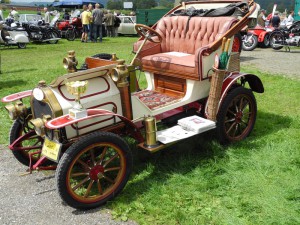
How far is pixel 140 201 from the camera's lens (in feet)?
9.62

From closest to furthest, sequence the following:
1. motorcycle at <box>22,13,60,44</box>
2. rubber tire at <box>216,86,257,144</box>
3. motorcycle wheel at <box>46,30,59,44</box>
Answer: rubber tire at <box>216,86,257,144</box>
motorcycle at <box>22,13,60,44</box>
motorcycle wheel at <box>46,30,59,44</box>

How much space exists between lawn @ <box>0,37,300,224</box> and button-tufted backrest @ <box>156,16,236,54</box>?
3.89ft

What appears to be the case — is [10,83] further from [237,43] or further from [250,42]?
[250,42]

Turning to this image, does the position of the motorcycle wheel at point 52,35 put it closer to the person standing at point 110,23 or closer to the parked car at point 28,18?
the parked car at point 28,18

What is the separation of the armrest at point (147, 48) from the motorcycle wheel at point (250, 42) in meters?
9.09

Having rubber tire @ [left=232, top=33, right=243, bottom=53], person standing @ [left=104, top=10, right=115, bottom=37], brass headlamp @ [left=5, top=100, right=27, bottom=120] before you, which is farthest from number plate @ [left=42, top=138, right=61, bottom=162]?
person standing @ [left=104, top=10, right=115, bottom=37]

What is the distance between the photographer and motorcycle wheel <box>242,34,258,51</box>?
12664 millimetres

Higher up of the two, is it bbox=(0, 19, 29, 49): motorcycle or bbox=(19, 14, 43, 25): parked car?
bbox=(19, 14, 43, 25): parked car

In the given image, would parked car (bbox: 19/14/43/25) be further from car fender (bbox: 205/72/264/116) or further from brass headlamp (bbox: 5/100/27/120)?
brass headlamp (bbox: 5/100/27/120)

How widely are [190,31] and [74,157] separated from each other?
8.19 ft

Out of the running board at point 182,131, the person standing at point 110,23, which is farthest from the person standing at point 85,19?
the running board at point 182,131

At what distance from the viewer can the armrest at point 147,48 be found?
431 centimetres

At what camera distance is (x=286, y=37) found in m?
12.5

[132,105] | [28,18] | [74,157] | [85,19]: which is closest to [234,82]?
[132,105]
